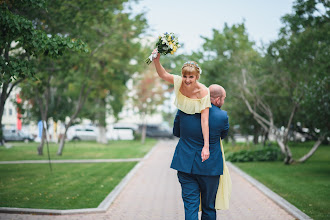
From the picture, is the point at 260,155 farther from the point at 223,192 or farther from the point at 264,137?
the point at 223,192

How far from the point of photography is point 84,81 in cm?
2231

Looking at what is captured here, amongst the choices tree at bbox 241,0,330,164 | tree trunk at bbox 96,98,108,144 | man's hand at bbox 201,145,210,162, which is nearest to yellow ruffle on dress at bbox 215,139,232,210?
man's hand at bbox 201,145,210,162

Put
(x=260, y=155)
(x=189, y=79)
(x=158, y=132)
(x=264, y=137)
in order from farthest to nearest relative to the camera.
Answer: (x=158, y=132) → (x=264, y=137) → (x=260, y=155) → (x=189, y=79)

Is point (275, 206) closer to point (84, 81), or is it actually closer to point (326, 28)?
point (326, 28)

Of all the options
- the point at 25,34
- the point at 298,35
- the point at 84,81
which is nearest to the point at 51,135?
the point at 84,81

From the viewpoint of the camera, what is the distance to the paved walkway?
23.8ft

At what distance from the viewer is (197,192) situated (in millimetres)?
4598

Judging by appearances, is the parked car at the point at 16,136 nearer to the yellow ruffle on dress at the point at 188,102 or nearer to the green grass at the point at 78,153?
the green grass at the point at 78,153

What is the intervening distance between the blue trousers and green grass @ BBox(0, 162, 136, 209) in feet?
12.7

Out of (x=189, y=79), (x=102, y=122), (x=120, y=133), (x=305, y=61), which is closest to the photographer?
(x=189, y=79)

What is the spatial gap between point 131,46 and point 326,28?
36.8 ft

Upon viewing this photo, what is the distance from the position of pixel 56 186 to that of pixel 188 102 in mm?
7479

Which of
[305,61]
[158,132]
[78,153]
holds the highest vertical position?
→ [305,61]

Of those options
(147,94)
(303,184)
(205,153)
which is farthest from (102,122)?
(205,153)
